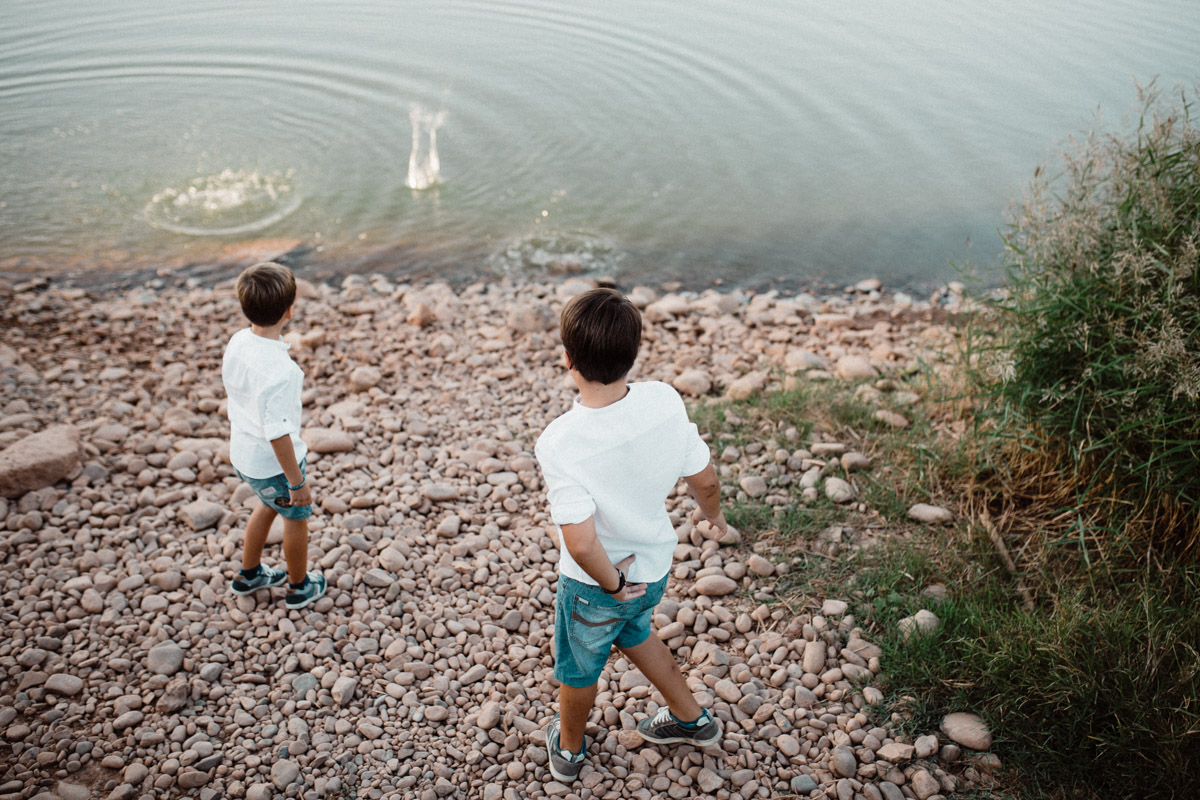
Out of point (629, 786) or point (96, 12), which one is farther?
point (96, 12)

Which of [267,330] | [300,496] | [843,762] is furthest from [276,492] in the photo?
[843,762]

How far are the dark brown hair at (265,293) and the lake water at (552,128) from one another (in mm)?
4294

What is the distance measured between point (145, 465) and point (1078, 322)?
193 inches

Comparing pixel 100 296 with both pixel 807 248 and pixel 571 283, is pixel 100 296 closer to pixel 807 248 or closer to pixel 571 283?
pixel 571 283

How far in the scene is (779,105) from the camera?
10.3m

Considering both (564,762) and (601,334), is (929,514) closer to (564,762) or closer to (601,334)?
(564,762)

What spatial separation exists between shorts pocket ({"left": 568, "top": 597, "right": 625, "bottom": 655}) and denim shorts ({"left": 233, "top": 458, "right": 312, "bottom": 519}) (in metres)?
1.38

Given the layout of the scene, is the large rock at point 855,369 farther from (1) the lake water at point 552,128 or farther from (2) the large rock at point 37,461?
(2) the large rock at point 37,461

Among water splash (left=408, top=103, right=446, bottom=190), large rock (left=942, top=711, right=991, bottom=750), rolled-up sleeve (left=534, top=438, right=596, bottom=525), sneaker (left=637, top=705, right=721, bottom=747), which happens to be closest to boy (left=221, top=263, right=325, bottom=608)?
rolled-up sleeve (left=534, top=438, right=596, bottom=525)

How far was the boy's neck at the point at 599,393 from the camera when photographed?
2.23 meters

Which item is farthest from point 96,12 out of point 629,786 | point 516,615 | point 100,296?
point 629,786

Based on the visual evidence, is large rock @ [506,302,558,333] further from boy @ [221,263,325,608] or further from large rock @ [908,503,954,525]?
large rock @ [908,503,954,525]

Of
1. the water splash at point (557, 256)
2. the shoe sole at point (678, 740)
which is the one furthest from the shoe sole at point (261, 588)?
the water splash at point (557, 256)

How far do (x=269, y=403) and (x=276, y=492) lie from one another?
1.49 ft
